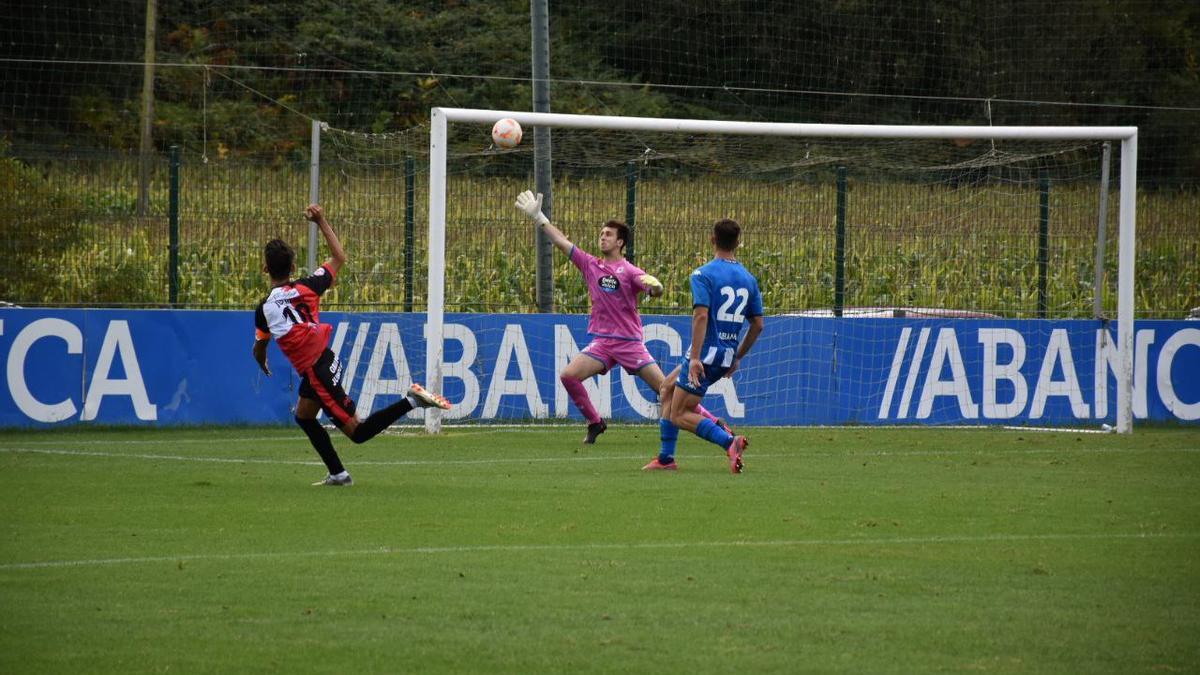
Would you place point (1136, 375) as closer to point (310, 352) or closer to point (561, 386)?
point (561, 386)

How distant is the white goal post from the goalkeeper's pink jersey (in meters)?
1.54

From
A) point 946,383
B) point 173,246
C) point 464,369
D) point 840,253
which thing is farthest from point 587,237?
point 173,246

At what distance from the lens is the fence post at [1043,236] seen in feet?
62.7

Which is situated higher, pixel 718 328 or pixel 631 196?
pixel 631 196

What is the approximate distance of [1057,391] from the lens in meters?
18.3

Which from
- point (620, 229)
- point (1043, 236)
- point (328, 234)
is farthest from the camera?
point (1043, 236)

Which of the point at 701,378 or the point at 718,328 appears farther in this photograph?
the point at 718,328

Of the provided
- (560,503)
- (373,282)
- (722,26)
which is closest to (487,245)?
(373,282)

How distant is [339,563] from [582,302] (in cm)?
1374

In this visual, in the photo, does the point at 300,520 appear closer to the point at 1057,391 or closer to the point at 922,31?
the point at 1057,391

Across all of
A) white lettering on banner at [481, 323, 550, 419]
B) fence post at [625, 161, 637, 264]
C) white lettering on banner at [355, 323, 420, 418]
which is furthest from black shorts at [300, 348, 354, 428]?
fence post at [625, 161, 637, 264]

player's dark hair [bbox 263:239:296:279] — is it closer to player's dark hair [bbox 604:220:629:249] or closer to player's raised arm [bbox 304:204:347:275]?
player's raised arm [bbox 304:204:347:275]

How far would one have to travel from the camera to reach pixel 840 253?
19047 millimetres

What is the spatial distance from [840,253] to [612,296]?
493cm
